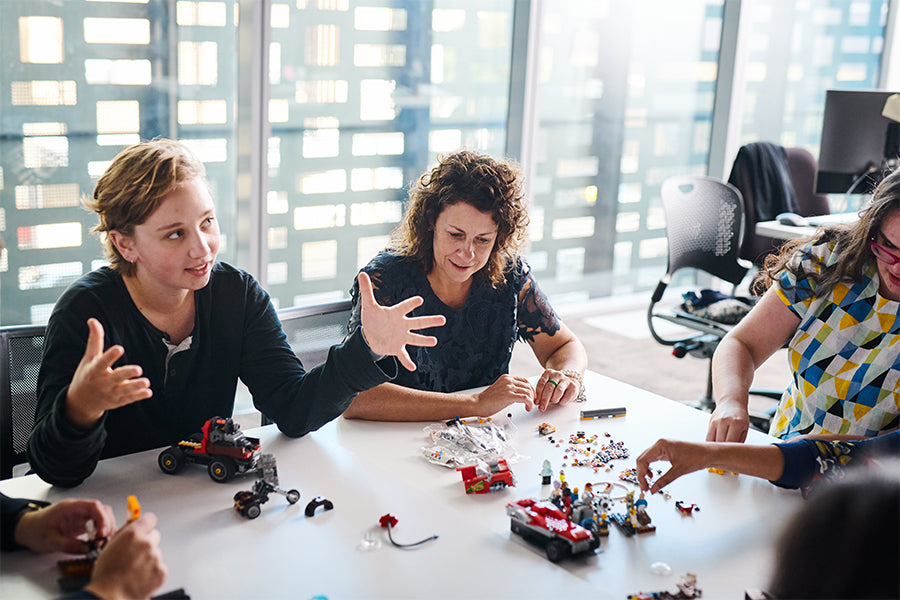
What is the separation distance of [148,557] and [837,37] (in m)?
6.04

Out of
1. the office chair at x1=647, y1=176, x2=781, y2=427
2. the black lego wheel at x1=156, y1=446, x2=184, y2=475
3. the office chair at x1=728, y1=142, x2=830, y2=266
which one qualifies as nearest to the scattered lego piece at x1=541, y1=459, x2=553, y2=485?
the black lego wheel at x1=156, y1=446, x2=184, y2=475

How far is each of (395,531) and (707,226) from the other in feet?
8.09

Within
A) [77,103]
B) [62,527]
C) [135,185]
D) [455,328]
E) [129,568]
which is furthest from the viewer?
[77,103]

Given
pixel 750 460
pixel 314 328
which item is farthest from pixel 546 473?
pixel 314 328

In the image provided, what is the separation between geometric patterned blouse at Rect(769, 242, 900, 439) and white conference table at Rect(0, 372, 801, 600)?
26cm

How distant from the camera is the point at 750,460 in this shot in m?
1.47

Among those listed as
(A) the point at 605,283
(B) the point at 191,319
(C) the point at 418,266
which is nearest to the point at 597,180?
(A) the point at 605,283

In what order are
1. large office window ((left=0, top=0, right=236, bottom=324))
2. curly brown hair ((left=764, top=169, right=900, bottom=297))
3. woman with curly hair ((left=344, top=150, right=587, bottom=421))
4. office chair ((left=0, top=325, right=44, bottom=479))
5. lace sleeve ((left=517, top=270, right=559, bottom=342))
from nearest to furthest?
office chair ((left=0, top=325, right=44, bottom=479))
curly brown hair ((left=764, top=169, right=900, bottom=297))
woman with curly hair ((left=344, top=150, right=587, bottom=421))
lace sleeve ((left=517, top=270, right=559, bottom=342))
large office window ((left=0, top=0, right=236, bottom=324))

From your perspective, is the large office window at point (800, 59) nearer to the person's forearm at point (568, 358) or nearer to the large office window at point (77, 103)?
the large office window at point (77, 103)

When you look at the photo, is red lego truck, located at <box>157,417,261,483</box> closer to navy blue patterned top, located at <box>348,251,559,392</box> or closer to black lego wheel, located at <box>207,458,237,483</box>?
black lego wheel, located at <box>207,458,237,483</box>

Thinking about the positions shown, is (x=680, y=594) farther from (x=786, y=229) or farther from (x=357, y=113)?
(x=357, y=113)

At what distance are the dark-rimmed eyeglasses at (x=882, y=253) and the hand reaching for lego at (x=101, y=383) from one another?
1.40 metres

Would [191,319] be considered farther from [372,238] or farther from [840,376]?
[372,238]

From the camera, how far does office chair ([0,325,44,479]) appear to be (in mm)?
1609
